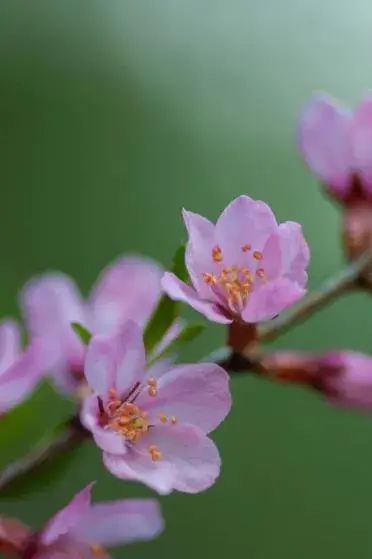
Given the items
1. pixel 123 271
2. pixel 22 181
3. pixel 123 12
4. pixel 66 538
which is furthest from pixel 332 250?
pixel 66 538

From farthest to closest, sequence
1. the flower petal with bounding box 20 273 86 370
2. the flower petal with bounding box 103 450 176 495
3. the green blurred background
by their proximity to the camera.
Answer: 1. the green blurred background
2. the flower petal with bounding box 20 273 86 370
3. the flower petal with bounding box 103 450 176 495

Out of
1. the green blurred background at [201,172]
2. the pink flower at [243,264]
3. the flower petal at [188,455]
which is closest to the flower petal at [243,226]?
the pink flower at [243,264]

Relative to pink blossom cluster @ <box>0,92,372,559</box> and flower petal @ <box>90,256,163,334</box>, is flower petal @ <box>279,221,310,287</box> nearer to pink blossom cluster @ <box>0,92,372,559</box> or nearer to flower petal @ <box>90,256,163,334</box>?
pink blossom cluster @ <box>0,92,372,559</box>

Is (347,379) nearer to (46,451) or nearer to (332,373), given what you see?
(332,373)

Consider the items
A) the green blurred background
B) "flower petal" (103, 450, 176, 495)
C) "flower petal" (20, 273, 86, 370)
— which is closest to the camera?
"flower petal" (103, 450, 176, 495)

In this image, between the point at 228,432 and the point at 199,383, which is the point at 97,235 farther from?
the point at 199,383

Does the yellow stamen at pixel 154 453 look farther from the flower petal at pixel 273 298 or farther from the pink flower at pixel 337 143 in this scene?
the pink flower at pixel 337 143

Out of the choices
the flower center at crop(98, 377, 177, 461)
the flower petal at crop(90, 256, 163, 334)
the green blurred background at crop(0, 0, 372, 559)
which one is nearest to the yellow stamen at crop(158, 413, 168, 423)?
the flower center at crop(98, 377, 177, 461)
